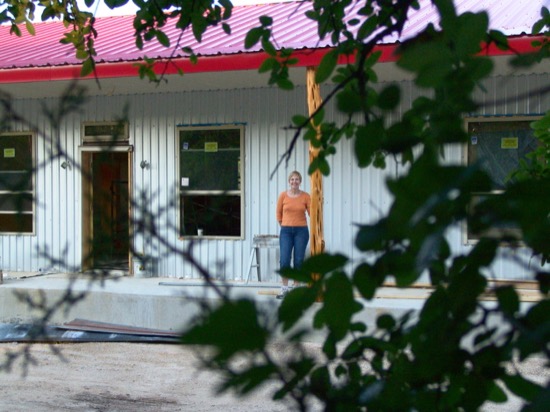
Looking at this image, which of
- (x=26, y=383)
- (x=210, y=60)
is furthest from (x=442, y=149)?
(x=210, y=60)

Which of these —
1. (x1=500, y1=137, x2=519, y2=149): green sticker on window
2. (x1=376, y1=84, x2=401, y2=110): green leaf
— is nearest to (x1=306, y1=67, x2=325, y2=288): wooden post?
(x1=500, y1=137, x2=519, y2=149): green sticker on window

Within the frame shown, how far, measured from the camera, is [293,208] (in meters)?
10.1

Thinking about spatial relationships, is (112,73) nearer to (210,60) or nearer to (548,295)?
(210,60)

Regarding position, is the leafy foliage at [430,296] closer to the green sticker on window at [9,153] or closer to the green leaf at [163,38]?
the green leaf at [163,38]

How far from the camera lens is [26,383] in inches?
289

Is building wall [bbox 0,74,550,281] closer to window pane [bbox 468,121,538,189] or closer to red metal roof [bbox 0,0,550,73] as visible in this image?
window pane [bbox 468,121,538,189]

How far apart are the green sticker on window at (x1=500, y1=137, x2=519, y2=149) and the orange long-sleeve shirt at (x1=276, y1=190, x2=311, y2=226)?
2.57m

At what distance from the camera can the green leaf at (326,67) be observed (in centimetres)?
189

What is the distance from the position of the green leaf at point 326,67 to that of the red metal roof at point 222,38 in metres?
6.23

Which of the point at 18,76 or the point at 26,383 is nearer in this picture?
the point at 26,383

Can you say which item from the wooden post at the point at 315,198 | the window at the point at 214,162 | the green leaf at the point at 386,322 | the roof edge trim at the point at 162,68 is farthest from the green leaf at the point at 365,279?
the window at the point at 214,162

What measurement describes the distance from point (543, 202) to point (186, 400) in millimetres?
6211

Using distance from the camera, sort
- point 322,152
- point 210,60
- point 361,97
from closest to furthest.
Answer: point 361,97 → point 322,152 → point 210,60

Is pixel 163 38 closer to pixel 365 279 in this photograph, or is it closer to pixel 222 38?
pixel 365 279
